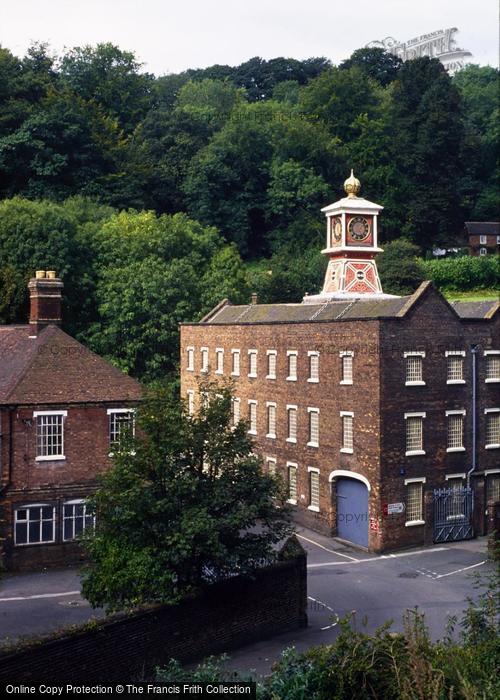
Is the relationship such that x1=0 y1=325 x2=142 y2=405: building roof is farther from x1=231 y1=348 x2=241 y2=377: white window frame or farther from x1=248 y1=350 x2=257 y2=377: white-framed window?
x1=231 y1=348 x2=241 y2=377: white window frame

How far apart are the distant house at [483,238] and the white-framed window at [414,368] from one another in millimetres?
57016

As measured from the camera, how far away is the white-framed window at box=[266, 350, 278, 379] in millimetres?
44625

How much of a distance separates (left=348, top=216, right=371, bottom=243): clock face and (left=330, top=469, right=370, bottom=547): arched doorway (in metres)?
16.1

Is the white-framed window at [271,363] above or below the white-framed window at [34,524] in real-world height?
above

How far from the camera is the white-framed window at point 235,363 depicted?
48562 mm

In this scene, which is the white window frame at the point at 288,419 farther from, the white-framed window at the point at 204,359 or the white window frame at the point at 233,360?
the white-framed window at the point at 204,359

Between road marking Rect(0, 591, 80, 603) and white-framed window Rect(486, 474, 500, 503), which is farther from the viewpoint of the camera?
white-framed window Rect(486, 474, 500, 503)

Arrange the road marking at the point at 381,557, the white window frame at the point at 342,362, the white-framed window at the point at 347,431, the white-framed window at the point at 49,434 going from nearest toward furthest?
the white-framed window at the point at 49,434
the road marking at the point at 381,557
the white window frame at the point at 342,362
the white-framed window at the point at 347,431

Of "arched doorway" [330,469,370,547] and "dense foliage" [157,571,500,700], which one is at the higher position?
"dense foliage" [157,571,500,700]

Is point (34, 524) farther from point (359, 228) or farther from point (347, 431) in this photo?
point (359, 228)

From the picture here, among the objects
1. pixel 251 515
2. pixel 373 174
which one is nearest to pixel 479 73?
pixel 373 174

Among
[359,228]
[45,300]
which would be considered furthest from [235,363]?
[45,300]

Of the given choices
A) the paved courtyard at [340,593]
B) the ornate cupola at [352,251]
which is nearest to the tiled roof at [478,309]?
the ornate cupola at [352,251]

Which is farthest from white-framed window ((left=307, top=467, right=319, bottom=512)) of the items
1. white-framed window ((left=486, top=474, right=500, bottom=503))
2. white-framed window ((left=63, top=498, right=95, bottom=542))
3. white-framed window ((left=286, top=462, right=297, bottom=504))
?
white-framed window ((left=63, top=498, right=95, bottom=542))
